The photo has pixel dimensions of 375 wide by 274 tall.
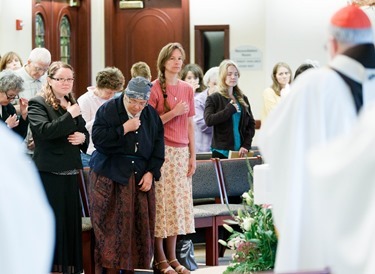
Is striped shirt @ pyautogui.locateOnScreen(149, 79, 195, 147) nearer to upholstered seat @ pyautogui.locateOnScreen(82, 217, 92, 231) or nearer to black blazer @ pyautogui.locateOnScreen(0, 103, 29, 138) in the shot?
upholstered seat @ pyautogui.locateOnScreen(82, 217, 92, 231)

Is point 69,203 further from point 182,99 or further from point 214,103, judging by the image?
point 214,103

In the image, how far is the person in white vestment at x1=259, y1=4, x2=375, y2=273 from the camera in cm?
479

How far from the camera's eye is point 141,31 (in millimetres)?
14383

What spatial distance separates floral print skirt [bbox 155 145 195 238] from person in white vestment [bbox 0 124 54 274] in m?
4.86

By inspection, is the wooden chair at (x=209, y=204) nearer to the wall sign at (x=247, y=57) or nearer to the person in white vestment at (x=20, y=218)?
the wall sign at (x=247, y=57)

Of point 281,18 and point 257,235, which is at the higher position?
point 281,18

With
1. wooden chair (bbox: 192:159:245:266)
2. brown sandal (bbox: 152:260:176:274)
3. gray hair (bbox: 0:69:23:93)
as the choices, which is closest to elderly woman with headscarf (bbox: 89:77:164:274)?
brown sandal (bbox: 152:260:176:274)

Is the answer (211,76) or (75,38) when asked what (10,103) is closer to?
(211,76)

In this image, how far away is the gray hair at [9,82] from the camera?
25.7ft

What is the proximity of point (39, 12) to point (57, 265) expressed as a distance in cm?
523

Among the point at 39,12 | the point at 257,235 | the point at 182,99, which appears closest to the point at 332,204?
the point at 257,235

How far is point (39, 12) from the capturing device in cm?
1231

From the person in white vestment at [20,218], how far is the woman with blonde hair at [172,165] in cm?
488

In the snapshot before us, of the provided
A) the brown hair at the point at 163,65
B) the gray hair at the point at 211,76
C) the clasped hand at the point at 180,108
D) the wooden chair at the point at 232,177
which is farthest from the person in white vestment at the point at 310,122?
the gray hair at the point at 211,76
